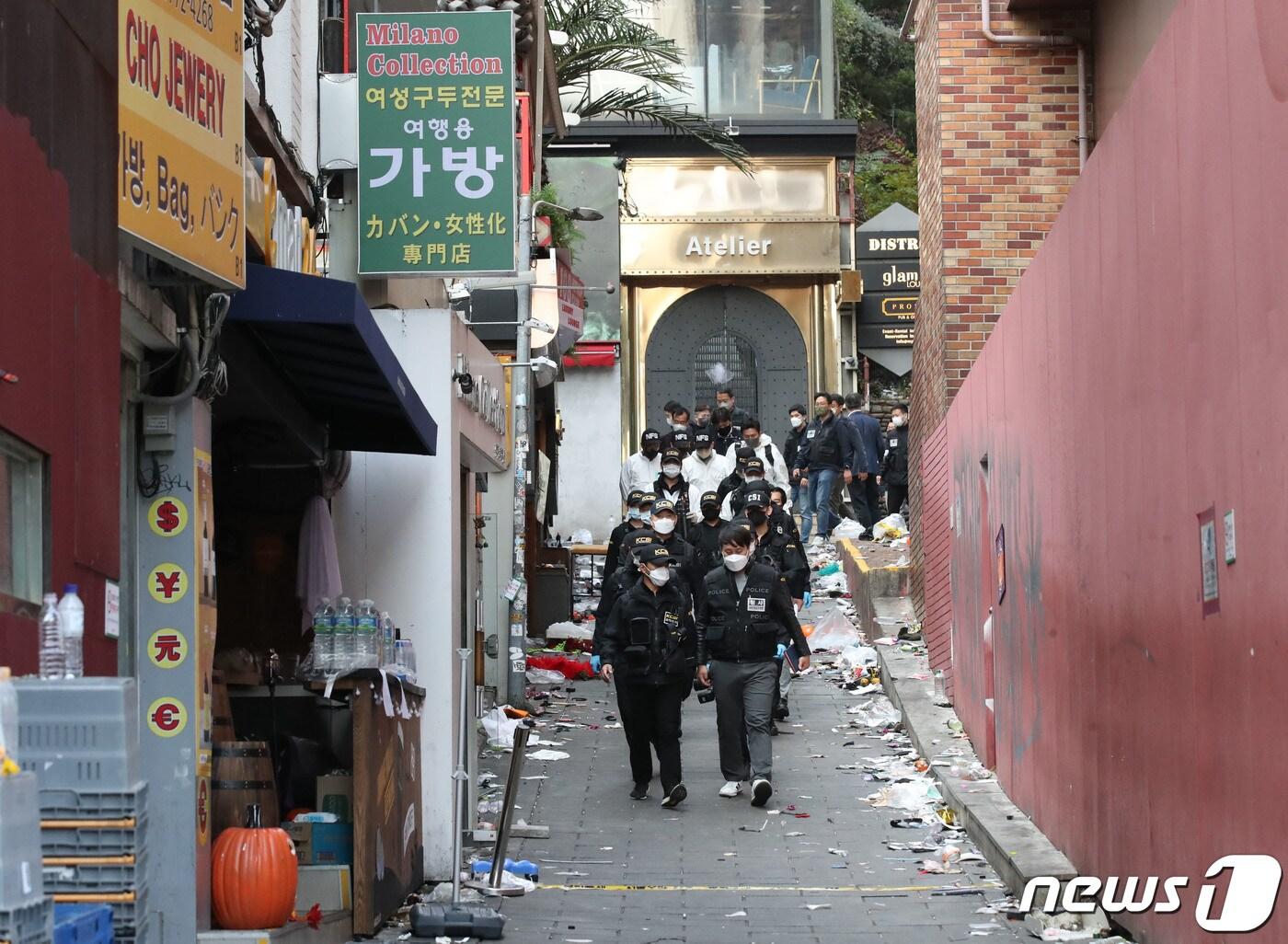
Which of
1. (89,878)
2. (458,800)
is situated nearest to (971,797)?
(458,800)

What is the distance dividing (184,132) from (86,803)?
3.36 metres

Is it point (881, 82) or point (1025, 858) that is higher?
point (881, 82)

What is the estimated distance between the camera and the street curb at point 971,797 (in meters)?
10.8

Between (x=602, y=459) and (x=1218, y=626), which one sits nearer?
(x=1218, y=626)

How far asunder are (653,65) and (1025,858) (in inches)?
707

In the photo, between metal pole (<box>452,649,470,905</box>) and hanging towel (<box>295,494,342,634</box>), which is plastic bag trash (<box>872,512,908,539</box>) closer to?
metal pole (<box>452,649,470,905</box>)

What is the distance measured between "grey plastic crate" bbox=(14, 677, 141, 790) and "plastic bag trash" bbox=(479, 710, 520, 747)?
36.7 ft

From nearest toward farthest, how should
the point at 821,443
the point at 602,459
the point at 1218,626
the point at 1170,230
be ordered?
1. the point at 1218,626
2. the point at 1170,230
3. the point at 821,443
4. the point at 602,459

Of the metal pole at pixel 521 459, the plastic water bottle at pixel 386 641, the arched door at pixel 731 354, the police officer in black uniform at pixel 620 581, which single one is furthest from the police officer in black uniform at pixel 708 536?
the arched door at pixel 731 354

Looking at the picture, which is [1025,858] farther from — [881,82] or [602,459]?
[881,82]

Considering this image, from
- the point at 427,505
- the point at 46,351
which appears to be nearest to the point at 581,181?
the point at 427,505

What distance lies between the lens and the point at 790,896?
11.1 meters

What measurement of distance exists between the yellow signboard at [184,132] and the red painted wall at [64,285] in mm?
117

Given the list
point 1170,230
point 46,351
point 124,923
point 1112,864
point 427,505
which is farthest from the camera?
point 427,505
